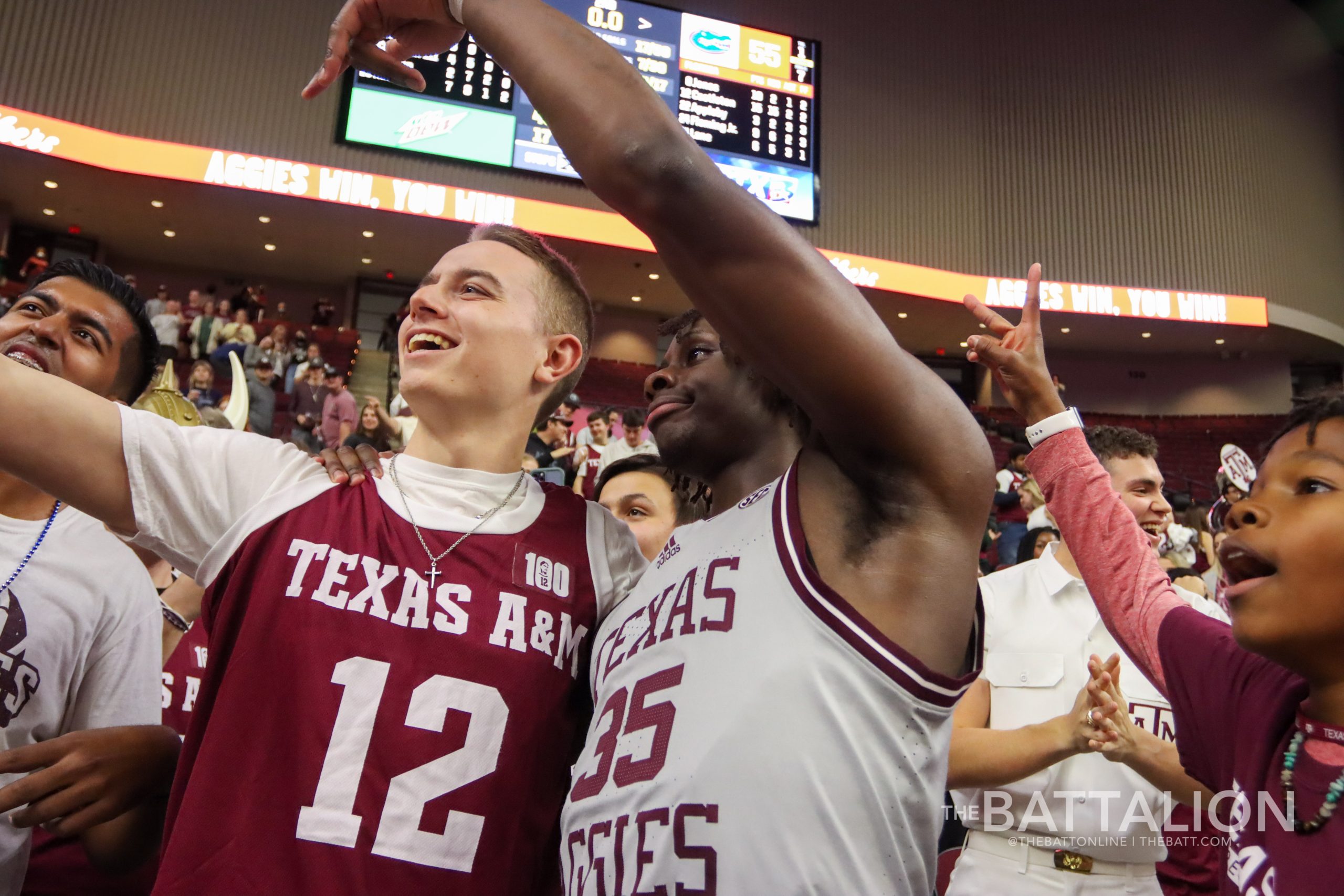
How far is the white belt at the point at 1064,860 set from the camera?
246 cm

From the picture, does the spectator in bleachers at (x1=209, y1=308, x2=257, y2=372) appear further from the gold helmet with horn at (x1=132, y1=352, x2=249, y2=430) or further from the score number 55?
the score number 55

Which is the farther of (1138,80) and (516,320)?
(1138,80)

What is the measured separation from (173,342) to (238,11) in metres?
5.54

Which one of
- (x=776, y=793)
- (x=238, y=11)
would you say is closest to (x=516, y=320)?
(x=776, y=793)

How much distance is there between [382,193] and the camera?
1288 centimetres

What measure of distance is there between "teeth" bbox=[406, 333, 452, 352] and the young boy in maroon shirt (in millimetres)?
1115

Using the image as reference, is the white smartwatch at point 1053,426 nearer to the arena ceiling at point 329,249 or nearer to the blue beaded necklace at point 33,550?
the blue beaded necklace at point 33,550

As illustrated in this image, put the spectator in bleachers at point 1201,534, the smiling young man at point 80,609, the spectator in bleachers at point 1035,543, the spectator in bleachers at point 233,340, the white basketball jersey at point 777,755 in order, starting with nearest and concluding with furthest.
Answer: the white basketball jersey at point 777,755 < the smiling young man at point 80,609 < the spectator in bleachers at point 1035,543 < the spectator in bleachers at point 1201,534 < the spectator in bleachers at point 233,340

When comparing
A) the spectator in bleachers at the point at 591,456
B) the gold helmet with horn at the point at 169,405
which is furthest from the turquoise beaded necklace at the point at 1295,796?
the spectator in bleachers at the point at 591,456

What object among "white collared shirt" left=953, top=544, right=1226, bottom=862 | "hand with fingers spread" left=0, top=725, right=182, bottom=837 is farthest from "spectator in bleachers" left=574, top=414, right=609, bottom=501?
"hand with fingers spread" left=0, top=725, right=182, bottom=837

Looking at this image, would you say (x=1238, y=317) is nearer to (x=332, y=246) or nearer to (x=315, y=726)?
(x=332, y=246)

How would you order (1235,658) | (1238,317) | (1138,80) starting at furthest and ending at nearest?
(1138,80)
(1238,317)
(1235,658)

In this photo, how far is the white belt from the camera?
2465mm

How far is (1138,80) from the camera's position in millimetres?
17250
